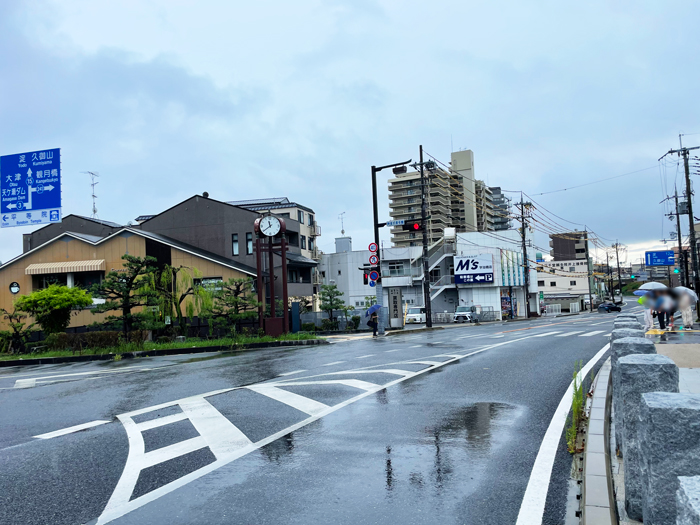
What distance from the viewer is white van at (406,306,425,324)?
5014cm

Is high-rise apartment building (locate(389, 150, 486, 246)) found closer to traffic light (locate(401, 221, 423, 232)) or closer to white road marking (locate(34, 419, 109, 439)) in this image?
traffic light (locate(401, 221, 423, 232))

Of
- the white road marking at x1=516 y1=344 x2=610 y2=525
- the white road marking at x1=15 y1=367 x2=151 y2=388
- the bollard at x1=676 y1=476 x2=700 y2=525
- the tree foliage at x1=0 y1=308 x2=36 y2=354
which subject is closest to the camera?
Answer: the bollard at x1=676 y1=476 x2=700 y2=525

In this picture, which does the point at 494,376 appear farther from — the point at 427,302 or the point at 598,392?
the point at 427,302

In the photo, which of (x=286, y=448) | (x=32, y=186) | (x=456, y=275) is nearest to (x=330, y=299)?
(x=32, y=186)

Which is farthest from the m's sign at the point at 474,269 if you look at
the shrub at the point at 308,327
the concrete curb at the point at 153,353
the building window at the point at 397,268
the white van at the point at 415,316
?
the concrete curb at the point at 153,353

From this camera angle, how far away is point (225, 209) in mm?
40406

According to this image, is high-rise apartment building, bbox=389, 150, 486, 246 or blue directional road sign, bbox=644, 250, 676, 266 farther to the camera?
high-rise apartment building, bbox=389, 150, 486, 246

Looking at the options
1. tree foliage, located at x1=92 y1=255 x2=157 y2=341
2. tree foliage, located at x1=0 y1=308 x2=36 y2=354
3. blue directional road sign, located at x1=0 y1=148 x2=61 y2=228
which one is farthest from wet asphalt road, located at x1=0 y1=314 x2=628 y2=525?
tree foliage, located at x1=0 y1=308 x2=36 y2=354

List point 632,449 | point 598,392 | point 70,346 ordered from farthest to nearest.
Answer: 1. point 70,346
2. point 598,392
3. point 632,449

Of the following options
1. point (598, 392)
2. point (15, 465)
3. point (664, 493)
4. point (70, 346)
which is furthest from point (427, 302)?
point (664, 493)

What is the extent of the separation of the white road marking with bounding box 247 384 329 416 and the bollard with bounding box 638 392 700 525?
5.65 meters

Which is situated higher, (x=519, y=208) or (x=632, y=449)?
(x=519, y=208)

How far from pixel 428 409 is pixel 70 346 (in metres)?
19.1

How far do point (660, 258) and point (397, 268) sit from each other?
28.0 m
